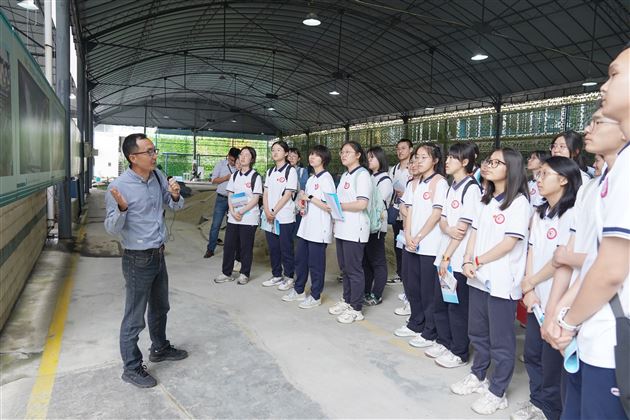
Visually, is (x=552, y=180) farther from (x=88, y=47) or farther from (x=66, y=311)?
(x=88, y=47)

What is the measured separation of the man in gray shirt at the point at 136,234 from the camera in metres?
A: 2.80

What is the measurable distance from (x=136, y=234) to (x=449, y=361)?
2.37 meters

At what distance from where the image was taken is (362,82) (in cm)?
2255

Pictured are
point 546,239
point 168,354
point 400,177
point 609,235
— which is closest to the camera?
point 609,235

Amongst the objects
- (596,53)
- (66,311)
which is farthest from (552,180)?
(596,53)

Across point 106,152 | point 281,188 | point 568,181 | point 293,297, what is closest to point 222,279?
point 293,297

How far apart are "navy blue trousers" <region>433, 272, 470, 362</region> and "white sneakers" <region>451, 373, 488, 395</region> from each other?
393mm

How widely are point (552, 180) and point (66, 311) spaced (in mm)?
4219

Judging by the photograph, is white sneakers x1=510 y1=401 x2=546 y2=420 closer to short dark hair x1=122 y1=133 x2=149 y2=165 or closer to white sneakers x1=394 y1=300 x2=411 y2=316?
→ white sneakers x1=394 y1=300 x2=411 y2=316

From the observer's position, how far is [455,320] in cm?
323

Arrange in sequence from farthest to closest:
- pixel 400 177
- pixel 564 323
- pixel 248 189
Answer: pixel 400 177 → pixel 248 189 → pixel 564 323

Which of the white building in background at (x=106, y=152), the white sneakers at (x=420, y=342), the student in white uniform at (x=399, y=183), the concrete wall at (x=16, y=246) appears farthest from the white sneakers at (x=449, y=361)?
the white building in background at (x=106, y=152)

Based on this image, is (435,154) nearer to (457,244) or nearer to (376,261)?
(457,244)

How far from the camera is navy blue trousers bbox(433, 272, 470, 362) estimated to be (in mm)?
3170
